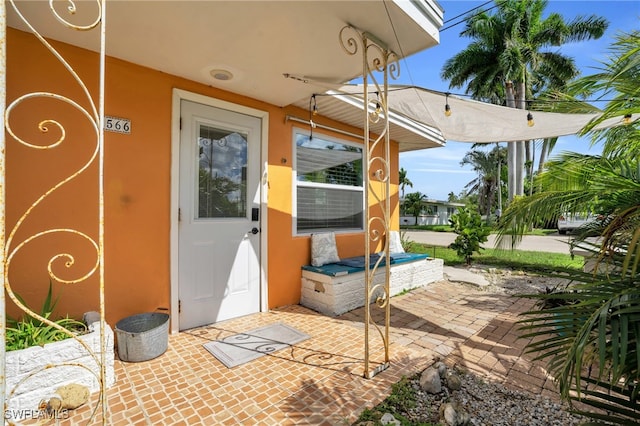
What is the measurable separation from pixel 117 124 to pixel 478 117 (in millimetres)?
4044

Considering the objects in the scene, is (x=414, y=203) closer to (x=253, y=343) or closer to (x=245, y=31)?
(x=253, y=343)

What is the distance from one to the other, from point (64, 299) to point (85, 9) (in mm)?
2296

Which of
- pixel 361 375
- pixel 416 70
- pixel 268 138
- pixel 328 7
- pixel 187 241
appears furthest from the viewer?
pixel 268 138

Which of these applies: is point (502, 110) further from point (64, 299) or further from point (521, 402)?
point (64, 299)

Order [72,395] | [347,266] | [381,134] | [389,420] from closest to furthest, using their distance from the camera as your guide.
→ [389,420], [72,395], [381,134], [347,266]

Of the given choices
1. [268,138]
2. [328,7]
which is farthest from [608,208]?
[268,138]

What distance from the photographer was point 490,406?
205 cm

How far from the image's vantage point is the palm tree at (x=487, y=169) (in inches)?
1027

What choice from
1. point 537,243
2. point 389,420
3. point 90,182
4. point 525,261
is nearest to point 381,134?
point 389,420

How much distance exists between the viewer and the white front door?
3.15 metres

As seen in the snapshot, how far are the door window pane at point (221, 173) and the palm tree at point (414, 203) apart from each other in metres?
26.9

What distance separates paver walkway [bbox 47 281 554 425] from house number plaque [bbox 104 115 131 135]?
2.10 meters

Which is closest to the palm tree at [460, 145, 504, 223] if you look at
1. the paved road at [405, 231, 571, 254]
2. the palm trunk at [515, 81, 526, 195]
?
the palm trunk at [515, 81, 526, 195]

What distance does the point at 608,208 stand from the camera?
2148 mm
